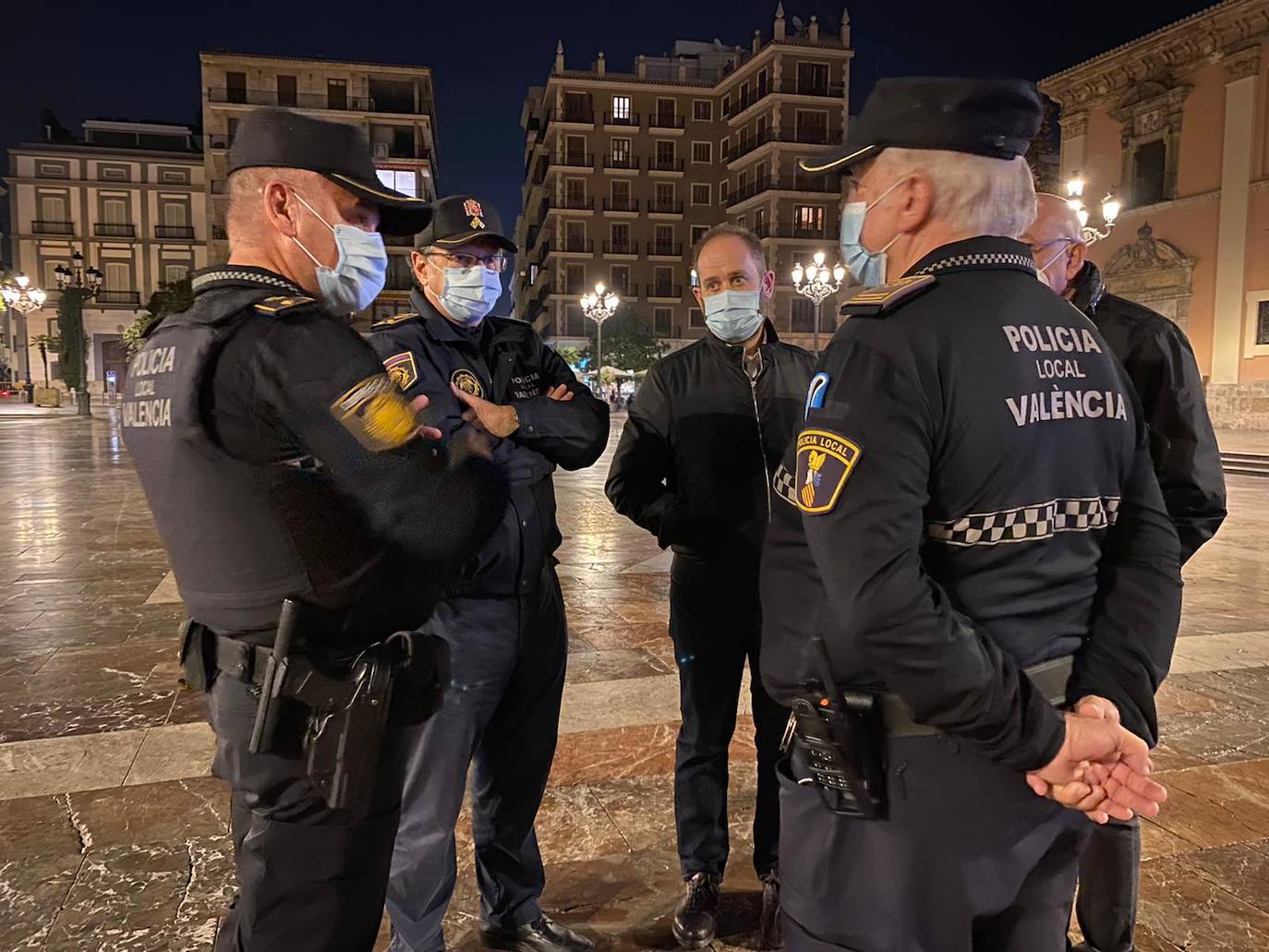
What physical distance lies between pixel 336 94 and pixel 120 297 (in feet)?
66.2

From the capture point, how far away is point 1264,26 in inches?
915

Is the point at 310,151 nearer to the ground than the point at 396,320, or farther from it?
farther from it

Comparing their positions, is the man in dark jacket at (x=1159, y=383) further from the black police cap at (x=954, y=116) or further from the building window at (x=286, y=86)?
the building window at (x=286, y=86)

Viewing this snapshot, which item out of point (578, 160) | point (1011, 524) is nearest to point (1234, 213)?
point (1011, 524)

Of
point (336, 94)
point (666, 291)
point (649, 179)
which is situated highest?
point (336, 94)

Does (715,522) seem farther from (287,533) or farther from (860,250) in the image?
(287,533)

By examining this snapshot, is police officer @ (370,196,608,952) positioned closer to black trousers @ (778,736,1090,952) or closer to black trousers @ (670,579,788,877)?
black trousers @ (670,579,788,877)

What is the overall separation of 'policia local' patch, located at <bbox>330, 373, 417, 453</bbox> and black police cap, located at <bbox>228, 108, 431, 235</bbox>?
515 mm

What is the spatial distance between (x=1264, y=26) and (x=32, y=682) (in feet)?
99.0

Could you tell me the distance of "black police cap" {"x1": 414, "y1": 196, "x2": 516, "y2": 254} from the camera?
259 cm

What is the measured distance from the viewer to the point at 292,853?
1604 millimetres

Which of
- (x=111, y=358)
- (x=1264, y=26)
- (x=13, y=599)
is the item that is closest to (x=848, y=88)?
(x=1264, y=26)

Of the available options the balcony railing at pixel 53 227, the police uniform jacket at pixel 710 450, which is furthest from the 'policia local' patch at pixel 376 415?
the balcony railing at pixel 53 227

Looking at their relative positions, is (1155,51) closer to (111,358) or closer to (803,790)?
(803,790)
